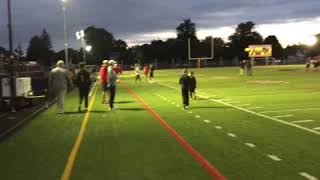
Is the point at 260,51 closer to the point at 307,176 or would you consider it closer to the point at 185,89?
the point at 185,89

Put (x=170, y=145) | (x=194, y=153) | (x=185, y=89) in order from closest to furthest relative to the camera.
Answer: (x=194, y=153) → (x=170, y=145) → (x=185, y=89)

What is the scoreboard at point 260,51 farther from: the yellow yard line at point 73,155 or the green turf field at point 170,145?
the yellow yard line at point 73,155

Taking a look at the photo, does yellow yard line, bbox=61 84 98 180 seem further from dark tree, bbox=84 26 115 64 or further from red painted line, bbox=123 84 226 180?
dark tree, bbox=84 26 115 64

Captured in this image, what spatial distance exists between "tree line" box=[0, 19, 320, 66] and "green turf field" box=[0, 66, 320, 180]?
134m

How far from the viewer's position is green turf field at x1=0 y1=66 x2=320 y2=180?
391 inches

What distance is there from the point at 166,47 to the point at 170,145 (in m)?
156

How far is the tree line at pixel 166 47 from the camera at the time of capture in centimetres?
16362

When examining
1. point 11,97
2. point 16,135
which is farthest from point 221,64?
point 16,135

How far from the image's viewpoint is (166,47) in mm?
168000

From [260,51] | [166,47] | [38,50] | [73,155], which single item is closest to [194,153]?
[73,155]

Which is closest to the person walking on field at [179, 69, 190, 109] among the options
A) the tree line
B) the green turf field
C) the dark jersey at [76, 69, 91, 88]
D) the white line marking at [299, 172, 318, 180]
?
the green turf field

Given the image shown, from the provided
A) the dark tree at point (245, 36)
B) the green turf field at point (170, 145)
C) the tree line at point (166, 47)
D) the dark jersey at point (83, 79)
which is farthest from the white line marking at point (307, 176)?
the dark tree at point (245, 36)

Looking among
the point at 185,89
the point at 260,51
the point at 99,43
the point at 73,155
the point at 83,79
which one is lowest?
the point at 73,155

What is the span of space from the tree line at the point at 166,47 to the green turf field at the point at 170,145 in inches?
5257
